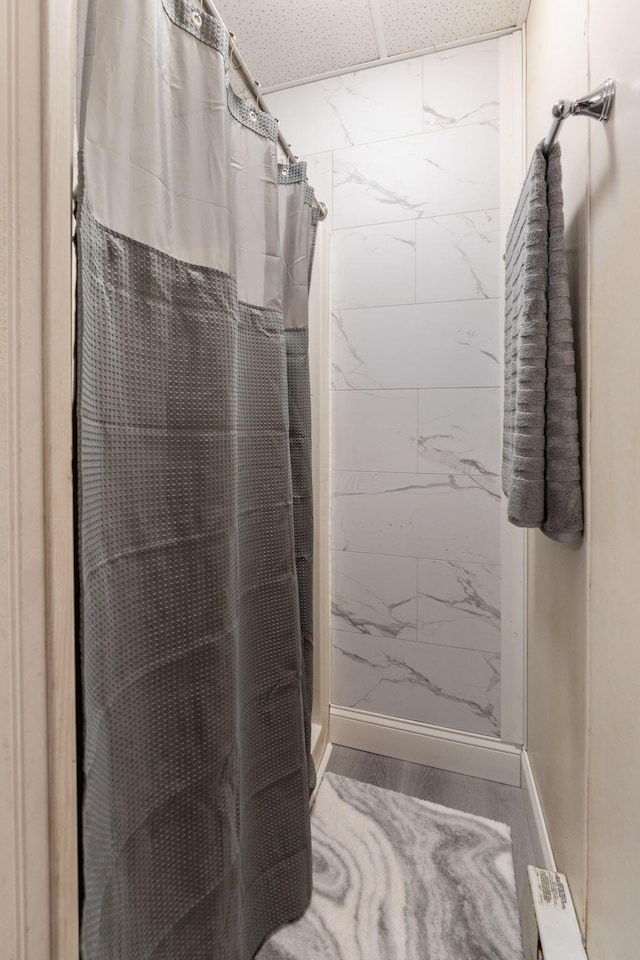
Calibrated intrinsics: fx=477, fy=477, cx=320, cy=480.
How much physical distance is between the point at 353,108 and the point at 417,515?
148 centimetres

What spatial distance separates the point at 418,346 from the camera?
165 centimetres

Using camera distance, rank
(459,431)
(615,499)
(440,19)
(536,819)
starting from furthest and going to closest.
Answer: (459,431)
(440,19)
(536,819)
(615,499)

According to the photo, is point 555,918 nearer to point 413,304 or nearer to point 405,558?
point 405,558

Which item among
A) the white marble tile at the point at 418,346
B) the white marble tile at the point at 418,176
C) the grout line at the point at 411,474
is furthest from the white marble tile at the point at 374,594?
the white marble tile at the point at 418,176

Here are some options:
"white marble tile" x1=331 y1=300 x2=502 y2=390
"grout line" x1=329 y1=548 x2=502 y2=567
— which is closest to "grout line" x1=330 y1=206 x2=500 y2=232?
"white marble tile" x1=331 y1=300 x2=502 y2=390

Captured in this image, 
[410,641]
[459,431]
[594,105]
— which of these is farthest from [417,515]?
[594,105]

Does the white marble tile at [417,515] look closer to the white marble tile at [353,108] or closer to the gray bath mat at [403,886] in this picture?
the gray bath mat at [403,886]

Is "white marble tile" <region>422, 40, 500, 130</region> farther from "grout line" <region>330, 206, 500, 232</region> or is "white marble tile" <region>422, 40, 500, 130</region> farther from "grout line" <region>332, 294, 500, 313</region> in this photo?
"grout line" <region>332, 294, 500, 313</region>

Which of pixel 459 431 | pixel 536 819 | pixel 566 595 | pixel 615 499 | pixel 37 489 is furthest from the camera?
pixel 459 431

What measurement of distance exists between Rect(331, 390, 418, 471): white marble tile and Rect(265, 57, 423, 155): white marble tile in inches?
35.8

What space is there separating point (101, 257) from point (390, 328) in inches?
47.0

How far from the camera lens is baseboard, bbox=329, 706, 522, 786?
1581 millimetres

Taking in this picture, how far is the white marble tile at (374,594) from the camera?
66.5 inches

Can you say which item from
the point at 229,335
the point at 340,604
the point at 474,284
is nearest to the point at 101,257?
the point at 229,335
